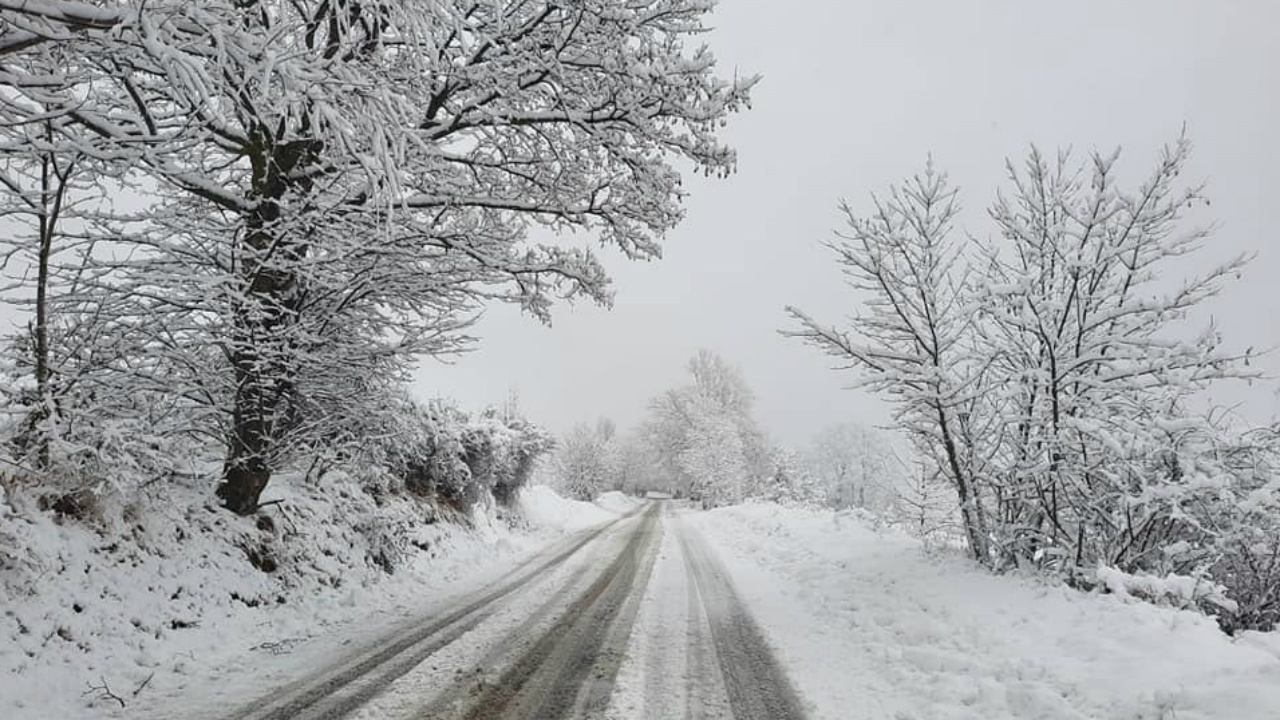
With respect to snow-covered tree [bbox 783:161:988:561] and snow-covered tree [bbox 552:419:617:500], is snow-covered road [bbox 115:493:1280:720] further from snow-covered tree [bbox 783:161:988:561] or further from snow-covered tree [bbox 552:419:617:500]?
snow-covered tree [bbox 552:419:617:500]

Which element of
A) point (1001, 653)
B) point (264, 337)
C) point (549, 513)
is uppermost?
point (264, 337)

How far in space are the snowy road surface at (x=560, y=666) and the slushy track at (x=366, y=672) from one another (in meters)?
0.01

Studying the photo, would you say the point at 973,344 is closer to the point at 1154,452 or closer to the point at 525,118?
the point at 1154,452

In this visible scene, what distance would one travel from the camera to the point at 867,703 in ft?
16.4

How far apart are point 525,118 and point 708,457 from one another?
42930mm

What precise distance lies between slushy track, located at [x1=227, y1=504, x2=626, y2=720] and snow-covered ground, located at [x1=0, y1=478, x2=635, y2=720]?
1.06 feet

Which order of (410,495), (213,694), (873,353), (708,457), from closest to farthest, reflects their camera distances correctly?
(213,694) < (873,353) < (410,495) < (708,457)

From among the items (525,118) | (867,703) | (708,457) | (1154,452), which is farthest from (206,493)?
(708,457)

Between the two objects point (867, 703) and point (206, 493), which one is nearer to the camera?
point (867, 703)

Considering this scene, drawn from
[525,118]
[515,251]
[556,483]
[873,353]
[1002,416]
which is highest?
[525,118]

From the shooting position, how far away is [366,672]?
17.3 ft

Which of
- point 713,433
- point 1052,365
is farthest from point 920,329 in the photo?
point 713,433

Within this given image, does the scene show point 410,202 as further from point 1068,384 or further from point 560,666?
Answer: point 1068,384

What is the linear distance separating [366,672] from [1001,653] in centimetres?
Result: 538
